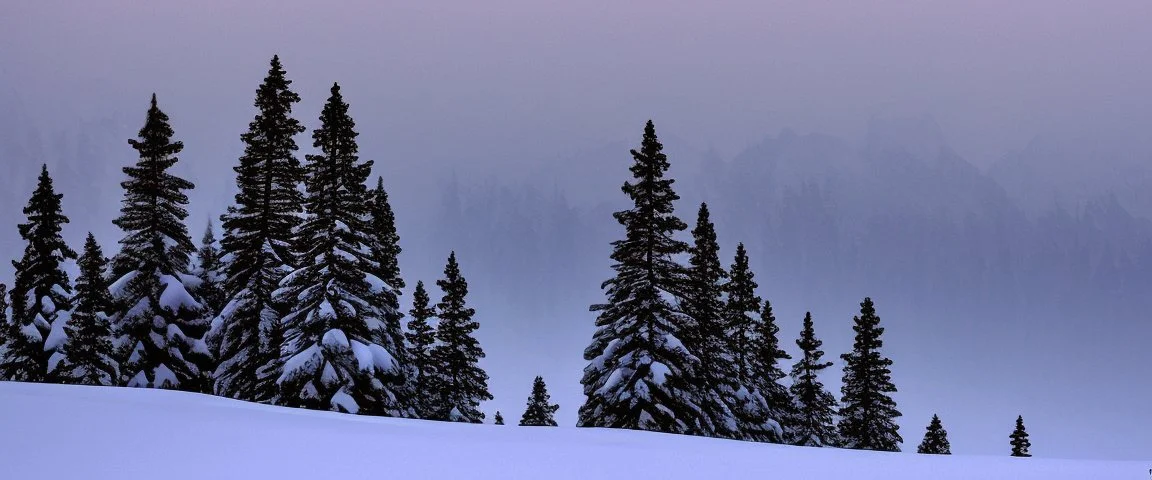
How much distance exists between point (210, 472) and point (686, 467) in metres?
4.90

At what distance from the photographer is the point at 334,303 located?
2405 centimetres

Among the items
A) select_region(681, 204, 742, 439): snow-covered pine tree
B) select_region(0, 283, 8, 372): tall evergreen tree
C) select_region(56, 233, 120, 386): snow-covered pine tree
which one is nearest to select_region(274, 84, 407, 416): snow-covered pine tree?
select_region(681, 204, 742, 439): snow-covered pine tree

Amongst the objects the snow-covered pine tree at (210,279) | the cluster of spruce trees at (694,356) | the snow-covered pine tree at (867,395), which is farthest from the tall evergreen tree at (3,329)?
the snow-covered pine tree at (867,395)

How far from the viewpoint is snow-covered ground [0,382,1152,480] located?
20.6ft

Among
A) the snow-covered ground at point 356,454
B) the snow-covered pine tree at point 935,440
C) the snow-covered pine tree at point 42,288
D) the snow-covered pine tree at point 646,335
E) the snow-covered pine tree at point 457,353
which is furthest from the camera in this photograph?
the snow-covered pine tree at point 935,440

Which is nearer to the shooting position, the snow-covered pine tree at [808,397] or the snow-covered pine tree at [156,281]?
the snow-covered pine tree at [156,281]

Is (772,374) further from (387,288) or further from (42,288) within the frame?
(42,288)

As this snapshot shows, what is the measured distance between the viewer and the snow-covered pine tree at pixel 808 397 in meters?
44.0

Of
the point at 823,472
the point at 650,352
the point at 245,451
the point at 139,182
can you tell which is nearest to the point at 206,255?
the point at 139,182

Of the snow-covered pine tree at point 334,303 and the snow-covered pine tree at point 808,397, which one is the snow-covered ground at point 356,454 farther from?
the snow-covered pine tree at point 808,397

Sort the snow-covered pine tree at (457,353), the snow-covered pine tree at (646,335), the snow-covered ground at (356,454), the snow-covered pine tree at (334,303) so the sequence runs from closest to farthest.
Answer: the snow-covered ground at (356,454), the snow-covered pine tree at (334,303), the snow-covered pine tree at (646,335), the snow-covered pine tree at (457,353)

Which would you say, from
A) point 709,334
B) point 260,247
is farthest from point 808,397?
point 260,247

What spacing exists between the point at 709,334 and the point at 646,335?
7.92 meters

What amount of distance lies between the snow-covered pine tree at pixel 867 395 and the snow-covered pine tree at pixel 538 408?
924 inches
